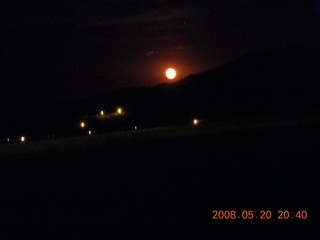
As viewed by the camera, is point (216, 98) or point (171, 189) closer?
point (171, 189)

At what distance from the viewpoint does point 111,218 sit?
7672mm

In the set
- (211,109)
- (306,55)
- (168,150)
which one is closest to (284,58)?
(306,55)

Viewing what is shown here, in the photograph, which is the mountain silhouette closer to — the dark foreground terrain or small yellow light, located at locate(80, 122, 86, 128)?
small yellow light, located at locate(80, 122, 86, 128)

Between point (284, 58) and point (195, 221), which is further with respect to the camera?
point (284, 58)

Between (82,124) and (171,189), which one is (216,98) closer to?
(82,124)

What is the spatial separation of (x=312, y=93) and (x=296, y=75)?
780 centimetres

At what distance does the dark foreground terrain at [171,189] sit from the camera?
23.2 ft

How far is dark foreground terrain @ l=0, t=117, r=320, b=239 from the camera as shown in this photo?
7066 mm

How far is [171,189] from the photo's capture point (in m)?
8.46

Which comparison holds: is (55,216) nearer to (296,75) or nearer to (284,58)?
(296,75)

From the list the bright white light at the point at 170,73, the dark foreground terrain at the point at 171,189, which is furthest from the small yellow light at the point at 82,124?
the bright white light at the point at 170,73
